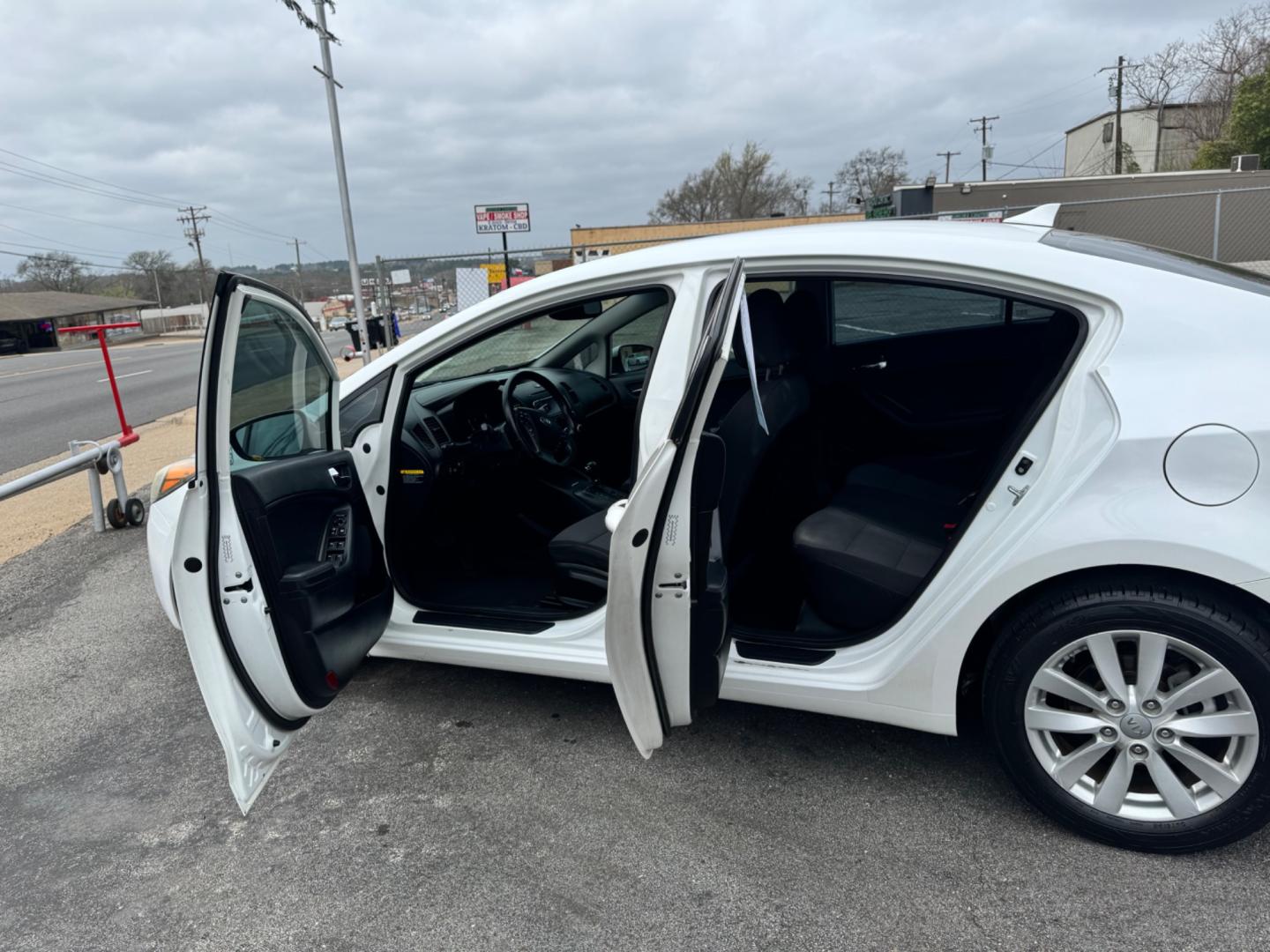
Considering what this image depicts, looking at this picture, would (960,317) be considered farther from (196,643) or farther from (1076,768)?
(196,643)

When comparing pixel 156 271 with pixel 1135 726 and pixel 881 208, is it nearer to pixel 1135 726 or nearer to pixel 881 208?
pixel 881 208

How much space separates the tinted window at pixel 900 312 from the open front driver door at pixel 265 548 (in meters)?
2.24

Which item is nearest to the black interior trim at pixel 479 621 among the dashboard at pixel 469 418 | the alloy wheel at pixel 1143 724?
the dashboard at pixel 469 418

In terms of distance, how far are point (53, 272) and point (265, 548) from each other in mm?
84696

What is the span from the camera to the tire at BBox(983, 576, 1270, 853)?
2.00m

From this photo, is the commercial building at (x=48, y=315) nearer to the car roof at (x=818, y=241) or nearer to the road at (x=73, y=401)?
the road at (x=73, y=401)

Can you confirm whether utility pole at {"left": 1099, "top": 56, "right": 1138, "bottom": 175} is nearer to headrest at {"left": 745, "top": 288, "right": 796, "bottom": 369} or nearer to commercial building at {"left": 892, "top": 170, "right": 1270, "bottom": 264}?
commercial building at {"left": 892, "top": 170, "right": 1270, "bottom": 264}

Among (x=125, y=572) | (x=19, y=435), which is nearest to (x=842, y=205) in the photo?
(x=19, y=435)

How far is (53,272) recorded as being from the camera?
70.2 metres

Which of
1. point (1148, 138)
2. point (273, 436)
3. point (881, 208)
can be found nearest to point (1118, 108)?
point (1148, 138)

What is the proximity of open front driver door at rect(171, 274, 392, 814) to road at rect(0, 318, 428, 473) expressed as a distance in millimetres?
3051

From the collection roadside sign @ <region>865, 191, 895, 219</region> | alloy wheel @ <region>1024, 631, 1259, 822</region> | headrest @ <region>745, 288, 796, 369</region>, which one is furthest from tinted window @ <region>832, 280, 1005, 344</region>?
roadside sign @ <region>865, 191, 895, 219</region>

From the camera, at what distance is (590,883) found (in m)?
2.22

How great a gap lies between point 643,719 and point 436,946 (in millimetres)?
731
